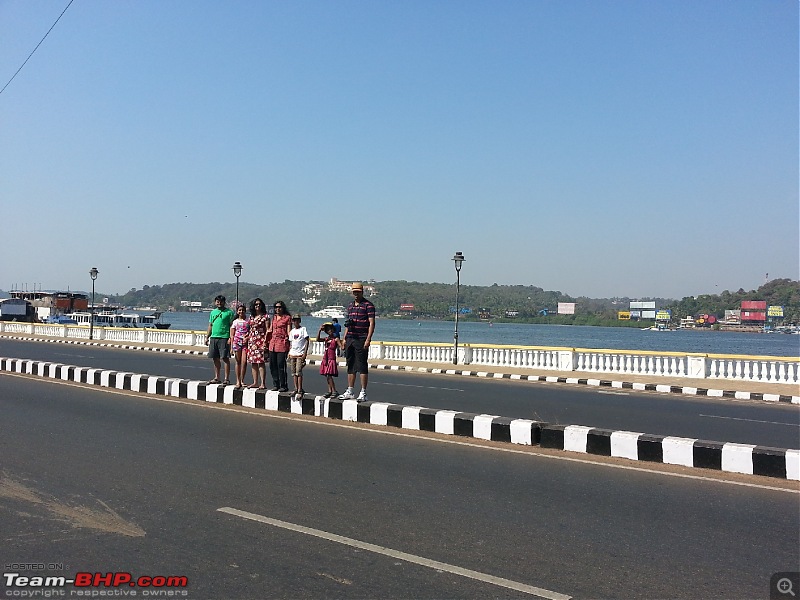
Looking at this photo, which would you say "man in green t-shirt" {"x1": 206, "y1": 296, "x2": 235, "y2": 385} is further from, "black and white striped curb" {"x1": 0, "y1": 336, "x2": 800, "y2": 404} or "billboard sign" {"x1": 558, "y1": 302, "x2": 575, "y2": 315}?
"billboard sign" {"x1": 558, "y1": 302, "x2": 575, "y2": 315}

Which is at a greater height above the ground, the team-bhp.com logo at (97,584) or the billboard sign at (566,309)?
the billboard sign at (566,309)

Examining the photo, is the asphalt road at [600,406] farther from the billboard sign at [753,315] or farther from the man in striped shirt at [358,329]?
the billboard sign at [753,315]

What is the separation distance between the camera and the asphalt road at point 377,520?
504 cm

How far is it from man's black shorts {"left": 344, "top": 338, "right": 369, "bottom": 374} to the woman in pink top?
2054 mm

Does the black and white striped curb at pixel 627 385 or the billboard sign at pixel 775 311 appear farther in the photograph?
the billboard sign at pixel 775 311

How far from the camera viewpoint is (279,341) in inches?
579

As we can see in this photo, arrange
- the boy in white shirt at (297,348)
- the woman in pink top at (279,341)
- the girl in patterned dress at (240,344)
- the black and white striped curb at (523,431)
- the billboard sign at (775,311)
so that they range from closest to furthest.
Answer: the black and white striped curb at (523,431) → the boy in white shirt at (297,348) → the woman in pink top at (279,341) → the girl in patterned dress at (240,344) → the billboard sign at (775,311)

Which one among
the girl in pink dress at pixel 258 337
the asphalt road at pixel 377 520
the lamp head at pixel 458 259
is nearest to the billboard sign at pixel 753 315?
the lamp head at pixel 458 259

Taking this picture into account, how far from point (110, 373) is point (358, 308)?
26.7 feet

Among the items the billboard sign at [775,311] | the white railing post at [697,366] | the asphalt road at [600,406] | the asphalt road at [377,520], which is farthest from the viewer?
the billboard sign at [775,311]

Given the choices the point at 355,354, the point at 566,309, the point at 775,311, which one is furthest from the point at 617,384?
the point at 566,309

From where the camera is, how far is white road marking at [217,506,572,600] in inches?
190

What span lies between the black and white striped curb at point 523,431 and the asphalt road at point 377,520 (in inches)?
31.3

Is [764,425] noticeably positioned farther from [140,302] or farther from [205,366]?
[140,302]
